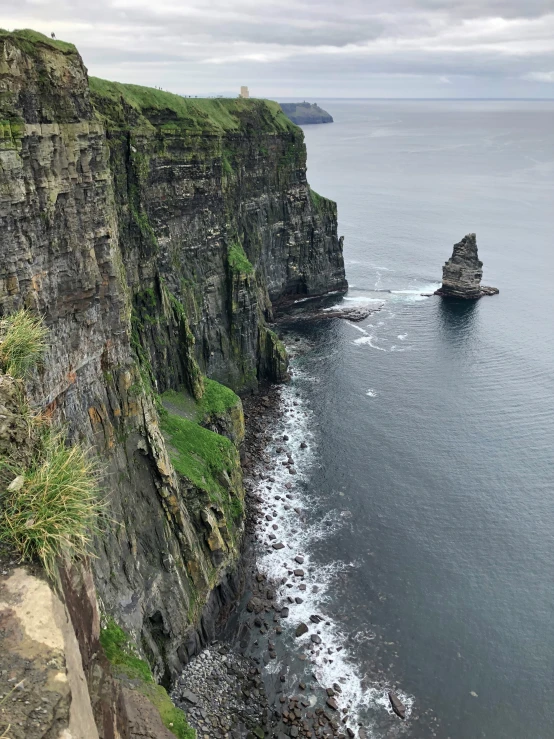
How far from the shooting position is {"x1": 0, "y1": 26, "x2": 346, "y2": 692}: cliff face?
32156 mm

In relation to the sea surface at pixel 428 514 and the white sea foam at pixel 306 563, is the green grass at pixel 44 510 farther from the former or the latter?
the sea surface at pixel 428 514

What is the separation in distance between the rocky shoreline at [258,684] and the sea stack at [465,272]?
86.7m

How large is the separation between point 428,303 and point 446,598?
82044 millimetres

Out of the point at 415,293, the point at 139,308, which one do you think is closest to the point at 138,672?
the point at 139,308

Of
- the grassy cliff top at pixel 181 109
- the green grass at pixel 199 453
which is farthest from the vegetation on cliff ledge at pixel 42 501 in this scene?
the grassy cliff top at pixel 181 109

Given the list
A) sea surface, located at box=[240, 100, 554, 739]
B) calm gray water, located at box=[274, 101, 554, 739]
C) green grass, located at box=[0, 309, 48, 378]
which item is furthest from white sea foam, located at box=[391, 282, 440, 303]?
green grass, located at box=[0, 309, 48, 378]

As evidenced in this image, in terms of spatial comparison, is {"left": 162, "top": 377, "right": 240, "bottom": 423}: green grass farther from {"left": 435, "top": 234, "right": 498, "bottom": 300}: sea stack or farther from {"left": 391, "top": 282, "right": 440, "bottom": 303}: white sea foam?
{"left": 435, "top": 234, "right": 498, "bottom": 300}: sea stack

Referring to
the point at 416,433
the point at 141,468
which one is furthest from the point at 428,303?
the point at 141,468

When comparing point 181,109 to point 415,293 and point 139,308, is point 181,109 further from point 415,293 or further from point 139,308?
point 415,293

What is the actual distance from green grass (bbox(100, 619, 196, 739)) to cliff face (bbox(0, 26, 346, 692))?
2027 mm

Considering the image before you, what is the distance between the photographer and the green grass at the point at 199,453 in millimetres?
49506

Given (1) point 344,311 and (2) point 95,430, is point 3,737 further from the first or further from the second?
(1) point 344,311

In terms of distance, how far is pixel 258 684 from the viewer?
138 ft

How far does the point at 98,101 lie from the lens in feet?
170
